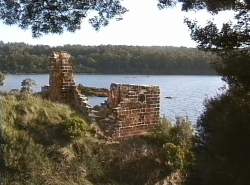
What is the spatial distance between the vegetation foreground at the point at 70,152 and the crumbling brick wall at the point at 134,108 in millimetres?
374

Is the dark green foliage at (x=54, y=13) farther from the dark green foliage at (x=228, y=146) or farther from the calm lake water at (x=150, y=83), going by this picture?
the calm lake water at (x=150, y=83)

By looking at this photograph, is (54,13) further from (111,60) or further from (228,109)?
(111,60)

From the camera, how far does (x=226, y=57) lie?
20.8ft

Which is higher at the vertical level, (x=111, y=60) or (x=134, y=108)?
(x=111, y=60)

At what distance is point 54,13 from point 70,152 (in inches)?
197

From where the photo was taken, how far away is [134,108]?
13.5m

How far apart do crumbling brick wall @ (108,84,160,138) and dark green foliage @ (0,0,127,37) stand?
19.4 feet

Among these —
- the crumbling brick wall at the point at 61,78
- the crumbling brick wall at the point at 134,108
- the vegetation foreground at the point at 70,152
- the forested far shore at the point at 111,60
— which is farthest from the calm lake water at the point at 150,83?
the vegetation foreground at the point at 70,152

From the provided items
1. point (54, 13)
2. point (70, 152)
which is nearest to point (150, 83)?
point (70, 152)

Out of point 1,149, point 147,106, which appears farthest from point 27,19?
point 147,106

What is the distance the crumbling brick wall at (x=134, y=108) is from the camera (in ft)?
43.3

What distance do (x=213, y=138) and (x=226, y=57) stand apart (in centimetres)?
95

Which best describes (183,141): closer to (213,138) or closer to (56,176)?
(56,176)

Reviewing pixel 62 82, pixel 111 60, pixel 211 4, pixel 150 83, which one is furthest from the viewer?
pixel 111 60
